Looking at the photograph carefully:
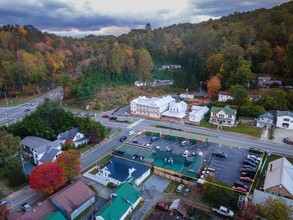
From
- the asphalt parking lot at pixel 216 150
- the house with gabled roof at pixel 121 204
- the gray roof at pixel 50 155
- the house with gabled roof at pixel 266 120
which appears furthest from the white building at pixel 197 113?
the gray roof at pixel 50 155

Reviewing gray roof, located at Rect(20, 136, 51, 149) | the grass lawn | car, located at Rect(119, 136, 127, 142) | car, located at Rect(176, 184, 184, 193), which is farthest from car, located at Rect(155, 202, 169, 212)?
the grass lawn

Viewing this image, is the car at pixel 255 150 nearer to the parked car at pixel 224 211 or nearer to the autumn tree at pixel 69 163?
the parked car at pixel 224 211

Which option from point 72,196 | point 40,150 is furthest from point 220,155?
point 40,150

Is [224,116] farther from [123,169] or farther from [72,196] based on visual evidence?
[72,196]

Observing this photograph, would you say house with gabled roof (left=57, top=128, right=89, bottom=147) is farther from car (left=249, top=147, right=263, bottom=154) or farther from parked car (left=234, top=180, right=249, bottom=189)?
car (left=249, top=147, right=263, bottom=154)

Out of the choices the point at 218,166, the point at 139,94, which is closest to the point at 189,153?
the point at 218,166

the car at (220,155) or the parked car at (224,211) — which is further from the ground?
the car at (220,155)

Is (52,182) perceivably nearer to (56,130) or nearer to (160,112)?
(56,130)
